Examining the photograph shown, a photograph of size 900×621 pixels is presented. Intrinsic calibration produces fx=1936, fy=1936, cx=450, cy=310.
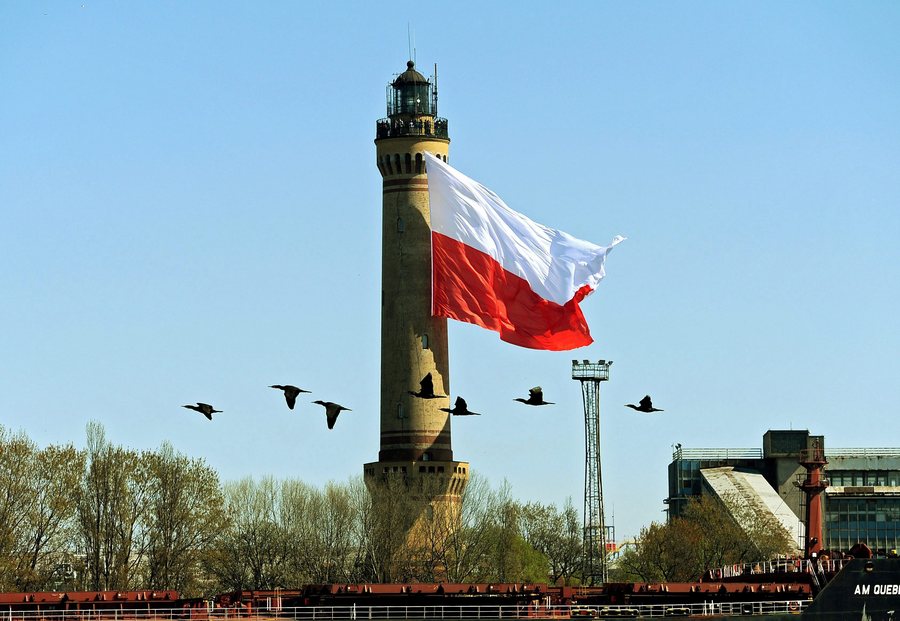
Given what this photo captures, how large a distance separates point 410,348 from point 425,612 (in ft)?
184

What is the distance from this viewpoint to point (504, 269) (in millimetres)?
85625

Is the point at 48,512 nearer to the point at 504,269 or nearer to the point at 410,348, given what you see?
the point at 410,348

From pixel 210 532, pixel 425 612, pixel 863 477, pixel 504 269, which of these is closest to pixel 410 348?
pixel 210 532

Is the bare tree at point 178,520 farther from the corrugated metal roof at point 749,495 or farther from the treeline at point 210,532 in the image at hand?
the corrugated metal roof at point 749,495

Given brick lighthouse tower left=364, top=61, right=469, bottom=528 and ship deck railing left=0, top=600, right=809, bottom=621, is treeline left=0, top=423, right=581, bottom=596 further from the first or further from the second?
ship deck railing left=0, top=600, right=809, bottom=621

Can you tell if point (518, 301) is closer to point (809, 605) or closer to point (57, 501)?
point (809, 605)

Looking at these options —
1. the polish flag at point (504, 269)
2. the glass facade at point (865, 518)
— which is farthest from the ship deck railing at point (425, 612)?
the glass facade at point (865, 518)

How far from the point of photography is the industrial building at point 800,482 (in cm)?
18462

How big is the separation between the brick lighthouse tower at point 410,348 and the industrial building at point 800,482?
35.9 metres

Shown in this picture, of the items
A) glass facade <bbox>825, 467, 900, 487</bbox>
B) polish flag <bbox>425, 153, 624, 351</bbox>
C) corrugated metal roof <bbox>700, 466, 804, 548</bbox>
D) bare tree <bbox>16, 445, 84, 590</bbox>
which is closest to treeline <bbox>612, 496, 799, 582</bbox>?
corrugated metal roof <bbox>700, 466, 804, 548</bbox>

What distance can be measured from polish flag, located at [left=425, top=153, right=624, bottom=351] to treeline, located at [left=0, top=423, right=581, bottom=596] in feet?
170

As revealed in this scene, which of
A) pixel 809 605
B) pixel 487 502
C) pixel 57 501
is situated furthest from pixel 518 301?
pixel 487 502

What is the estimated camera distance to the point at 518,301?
8488cm

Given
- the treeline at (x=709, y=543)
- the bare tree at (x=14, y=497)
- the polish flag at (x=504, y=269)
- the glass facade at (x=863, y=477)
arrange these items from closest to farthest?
the polish flag at (x=504, y=269) → the bare tree at (x=14, y=497) → the treeline at (x=709, y=543) → the glass facade at (x=863, y=477)
